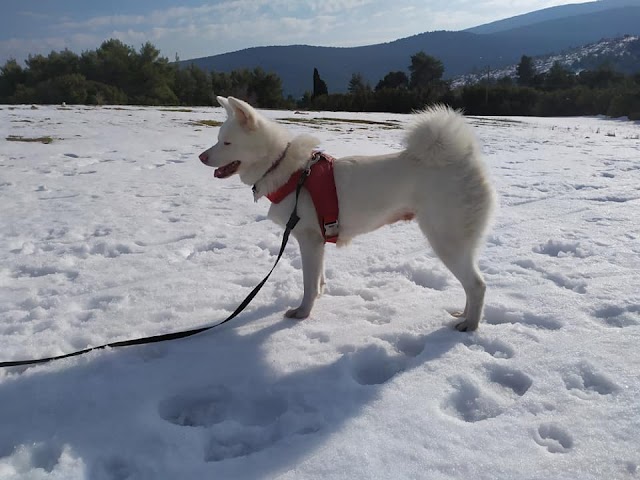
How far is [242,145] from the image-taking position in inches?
136

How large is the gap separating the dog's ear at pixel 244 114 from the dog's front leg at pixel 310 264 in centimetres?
91

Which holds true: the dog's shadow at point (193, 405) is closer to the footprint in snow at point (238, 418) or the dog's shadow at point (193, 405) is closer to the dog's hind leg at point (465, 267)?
the footprint in snow at point (238, 418)

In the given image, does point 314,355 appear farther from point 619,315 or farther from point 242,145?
point 619,315

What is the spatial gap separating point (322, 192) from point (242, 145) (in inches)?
29.2

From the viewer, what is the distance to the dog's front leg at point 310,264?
130 inches

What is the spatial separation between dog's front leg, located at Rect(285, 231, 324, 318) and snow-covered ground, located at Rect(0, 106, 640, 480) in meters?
0.12

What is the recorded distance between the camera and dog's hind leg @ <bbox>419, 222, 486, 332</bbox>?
119 inches

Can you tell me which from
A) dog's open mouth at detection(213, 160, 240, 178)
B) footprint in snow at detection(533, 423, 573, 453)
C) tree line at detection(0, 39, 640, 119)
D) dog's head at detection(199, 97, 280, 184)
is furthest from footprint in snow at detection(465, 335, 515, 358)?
tree line at detection(0, 39, 640, 119)

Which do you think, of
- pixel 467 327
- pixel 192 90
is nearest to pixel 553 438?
pixel 467 327

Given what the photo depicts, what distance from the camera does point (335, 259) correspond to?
14.3 feet

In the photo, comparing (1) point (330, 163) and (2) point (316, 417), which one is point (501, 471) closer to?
(2) point (316, 417)

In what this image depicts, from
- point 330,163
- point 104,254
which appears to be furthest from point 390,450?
point 104,254

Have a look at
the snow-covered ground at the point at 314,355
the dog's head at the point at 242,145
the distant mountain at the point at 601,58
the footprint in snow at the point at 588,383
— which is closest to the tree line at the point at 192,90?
the snow-covered ground at the point at 314,355

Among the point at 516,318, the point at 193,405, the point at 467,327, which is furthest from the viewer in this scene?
the point at 516,318
